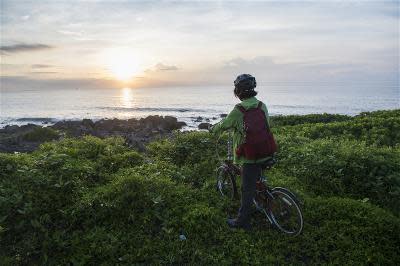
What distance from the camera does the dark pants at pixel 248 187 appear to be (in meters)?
7.12

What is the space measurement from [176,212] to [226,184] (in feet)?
5.97

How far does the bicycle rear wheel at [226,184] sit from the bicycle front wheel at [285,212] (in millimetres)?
1557

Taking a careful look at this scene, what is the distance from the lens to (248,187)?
727 cm

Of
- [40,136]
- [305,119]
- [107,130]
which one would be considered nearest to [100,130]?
[107,130]

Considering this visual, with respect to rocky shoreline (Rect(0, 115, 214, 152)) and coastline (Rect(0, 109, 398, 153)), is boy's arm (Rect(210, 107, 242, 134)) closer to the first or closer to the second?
coastline (Rect(0, 109, 398, 153))

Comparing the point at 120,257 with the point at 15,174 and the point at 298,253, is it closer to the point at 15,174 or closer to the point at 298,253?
the point at 298,253

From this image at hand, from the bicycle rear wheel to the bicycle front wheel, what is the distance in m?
1.56

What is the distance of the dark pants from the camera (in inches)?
281

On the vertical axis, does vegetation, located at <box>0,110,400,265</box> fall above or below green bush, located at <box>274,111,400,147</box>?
below

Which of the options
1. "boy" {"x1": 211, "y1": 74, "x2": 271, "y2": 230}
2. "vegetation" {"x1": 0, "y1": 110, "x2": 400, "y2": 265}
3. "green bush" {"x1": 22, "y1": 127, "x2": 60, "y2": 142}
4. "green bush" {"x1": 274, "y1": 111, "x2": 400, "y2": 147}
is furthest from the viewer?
"green bush" {"x1": 22, "y1": 127, "x2": 60, "y2": 142}

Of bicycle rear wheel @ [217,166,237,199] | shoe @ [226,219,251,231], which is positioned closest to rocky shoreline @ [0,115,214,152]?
bicycle rear wheel @ [217,166,237,199]

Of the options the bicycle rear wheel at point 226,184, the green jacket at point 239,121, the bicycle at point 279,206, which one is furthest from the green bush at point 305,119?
the green jacket at point 239,121

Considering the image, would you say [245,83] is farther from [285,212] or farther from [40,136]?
[40,136]

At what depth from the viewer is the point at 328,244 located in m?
6.97
